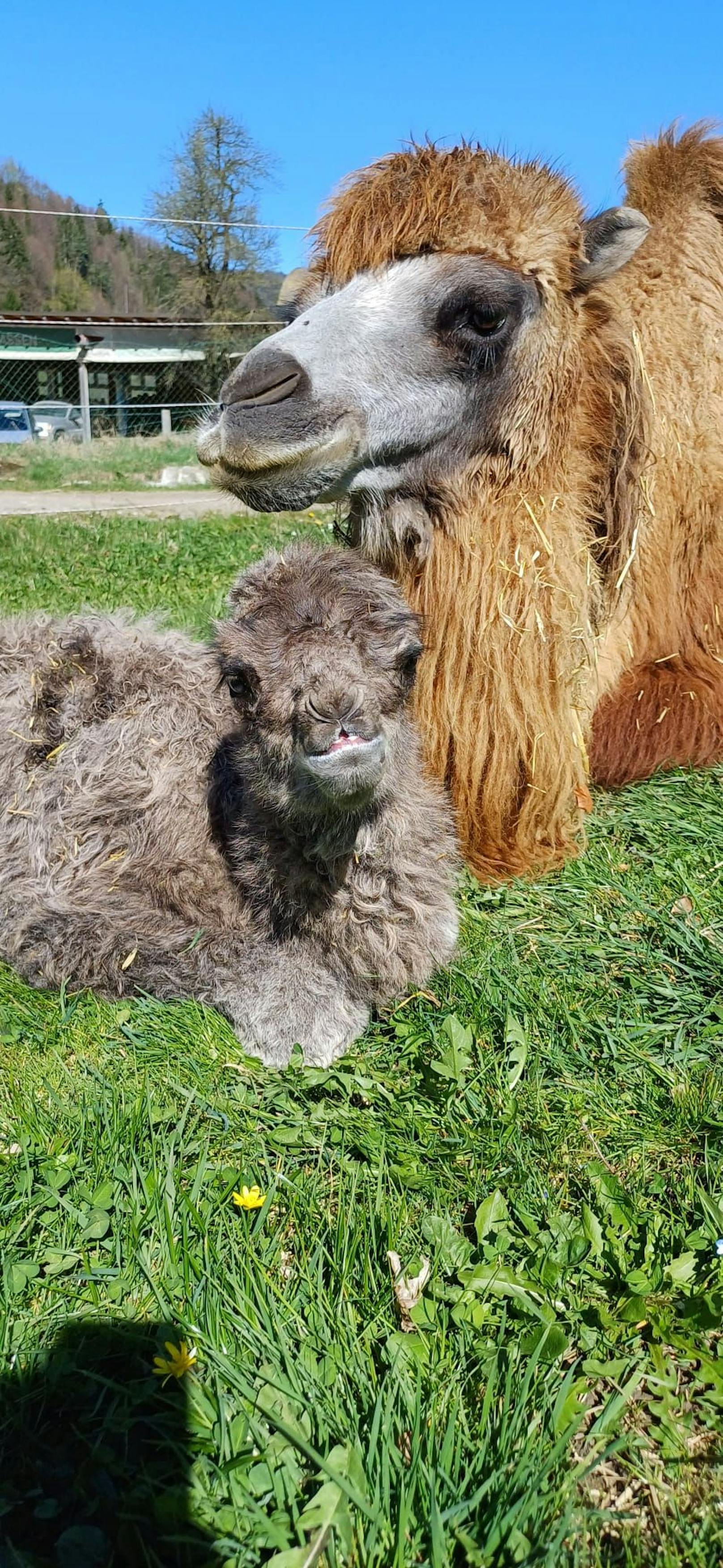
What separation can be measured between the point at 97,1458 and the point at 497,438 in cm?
297

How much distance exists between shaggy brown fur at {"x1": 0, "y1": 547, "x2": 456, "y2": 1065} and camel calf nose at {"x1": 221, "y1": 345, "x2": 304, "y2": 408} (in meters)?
0.51

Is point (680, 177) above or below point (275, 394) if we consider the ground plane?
above

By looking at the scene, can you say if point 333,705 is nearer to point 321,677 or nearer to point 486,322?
point 321,677

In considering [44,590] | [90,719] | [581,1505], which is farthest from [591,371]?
[44,590]

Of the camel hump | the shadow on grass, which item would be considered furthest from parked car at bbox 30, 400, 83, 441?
the shadow on grass

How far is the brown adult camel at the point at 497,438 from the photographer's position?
133 inches

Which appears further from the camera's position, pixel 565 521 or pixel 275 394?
pixel 565 521

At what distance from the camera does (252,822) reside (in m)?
3.26

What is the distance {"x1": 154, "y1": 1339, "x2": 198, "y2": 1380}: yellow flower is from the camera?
1.95m

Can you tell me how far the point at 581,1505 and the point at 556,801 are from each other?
2.43 m

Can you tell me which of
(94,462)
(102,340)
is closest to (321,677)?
(94,462)

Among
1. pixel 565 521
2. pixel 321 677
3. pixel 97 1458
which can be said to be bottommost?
pixel 97 1458

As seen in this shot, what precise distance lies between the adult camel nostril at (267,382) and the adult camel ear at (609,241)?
103cm

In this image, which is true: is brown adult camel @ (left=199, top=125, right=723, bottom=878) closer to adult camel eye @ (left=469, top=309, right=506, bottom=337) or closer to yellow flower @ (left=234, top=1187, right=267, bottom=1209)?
adult camel eye @ (left=469, top=309, right=506, bottom=337)
